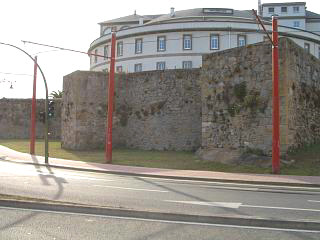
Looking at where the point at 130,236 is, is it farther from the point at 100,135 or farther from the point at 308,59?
the point at 100,135

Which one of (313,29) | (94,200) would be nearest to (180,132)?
(94,200)

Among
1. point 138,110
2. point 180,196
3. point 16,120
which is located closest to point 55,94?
point 16,120

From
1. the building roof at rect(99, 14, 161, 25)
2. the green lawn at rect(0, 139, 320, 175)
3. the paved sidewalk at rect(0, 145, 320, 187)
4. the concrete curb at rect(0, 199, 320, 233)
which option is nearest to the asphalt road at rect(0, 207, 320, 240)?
the concrete curb at rect(0, 199, 320, 233)

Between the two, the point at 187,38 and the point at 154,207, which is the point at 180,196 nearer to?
the point at 154,207

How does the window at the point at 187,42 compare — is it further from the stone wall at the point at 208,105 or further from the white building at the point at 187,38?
the stone wall at the point at 208,105

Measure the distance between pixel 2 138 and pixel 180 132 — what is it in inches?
1069

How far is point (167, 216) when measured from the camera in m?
8.84

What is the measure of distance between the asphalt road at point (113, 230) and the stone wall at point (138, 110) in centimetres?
2324

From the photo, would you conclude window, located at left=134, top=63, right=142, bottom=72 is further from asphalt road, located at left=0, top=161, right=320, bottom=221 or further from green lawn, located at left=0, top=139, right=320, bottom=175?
asphalt road, located at left=0, top=161, right=320, bottom=221

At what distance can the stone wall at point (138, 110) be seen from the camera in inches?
1267

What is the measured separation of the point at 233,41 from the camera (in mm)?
67875

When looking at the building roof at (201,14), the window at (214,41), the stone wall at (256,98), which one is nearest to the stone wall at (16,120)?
the window at (214,41)

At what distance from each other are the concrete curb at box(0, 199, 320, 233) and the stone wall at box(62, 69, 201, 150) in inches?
883

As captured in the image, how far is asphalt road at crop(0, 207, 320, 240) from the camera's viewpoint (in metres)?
7.39
